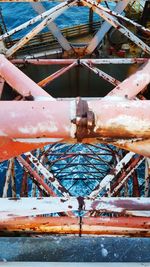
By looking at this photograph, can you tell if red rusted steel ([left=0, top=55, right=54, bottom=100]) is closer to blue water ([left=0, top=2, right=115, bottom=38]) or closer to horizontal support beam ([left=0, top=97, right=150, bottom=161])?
horizontal support beam ([left=0, top=97, right=150, bottom=161])

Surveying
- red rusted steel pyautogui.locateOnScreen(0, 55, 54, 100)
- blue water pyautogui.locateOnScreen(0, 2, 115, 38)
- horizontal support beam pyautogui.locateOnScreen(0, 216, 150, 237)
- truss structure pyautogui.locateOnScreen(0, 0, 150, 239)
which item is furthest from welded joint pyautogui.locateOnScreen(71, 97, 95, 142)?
blue water pyautogui.locateOnScreen(0, 2, 115, 38)

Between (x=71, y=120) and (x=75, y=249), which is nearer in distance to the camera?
(x=71, y=120)

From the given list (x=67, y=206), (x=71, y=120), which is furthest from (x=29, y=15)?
(x=71, y=120)

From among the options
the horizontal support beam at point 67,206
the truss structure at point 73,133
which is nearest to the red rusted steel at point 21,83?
the truss structure at point 73,133

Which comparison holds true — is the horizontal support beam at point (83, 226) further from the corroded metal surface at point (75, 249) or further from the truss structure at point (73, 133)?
the corroded metal surface at point (75, 249)

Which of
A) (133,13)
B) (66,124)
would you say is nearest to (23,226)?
(66,124)

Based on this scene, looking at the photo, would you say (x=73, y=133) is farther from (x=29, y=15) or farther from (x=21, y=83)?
(x=29, y=15)

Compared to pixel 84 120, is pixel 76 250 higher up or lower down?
lower down
